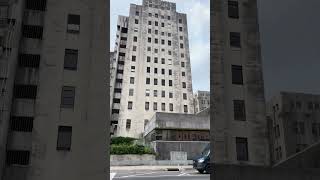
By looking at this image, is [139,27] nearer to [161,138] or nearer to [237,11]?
[161,138]

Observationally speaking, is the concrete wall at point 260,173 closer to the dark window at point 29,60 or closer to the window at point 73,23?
the window at point 73,23

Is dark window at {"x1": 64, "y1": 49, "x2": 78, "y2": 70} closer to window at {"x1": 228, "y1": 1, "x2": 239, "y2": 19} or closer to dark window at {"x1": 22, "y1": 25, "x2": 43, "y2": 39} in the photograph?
dark window at {"x1": 22, "y1": 25, "x2": 43, "y2": 39}

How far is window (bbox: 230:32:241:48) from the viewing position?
3062 cm

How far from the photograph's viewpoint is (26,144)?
25.6 m

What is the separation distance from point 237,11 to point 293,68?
10762 mm

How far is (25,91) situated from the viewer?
88.1 ft

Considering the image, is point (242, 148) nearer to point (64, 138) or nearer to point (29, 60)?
point (64, 138)

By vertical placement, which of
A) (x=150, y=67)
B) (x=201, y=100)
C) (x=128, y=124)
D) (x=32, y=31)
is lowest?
(x=128, y=124)

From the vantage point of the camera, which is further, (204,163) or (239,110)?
(204,163)

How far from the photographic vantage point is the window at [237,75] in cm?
2967

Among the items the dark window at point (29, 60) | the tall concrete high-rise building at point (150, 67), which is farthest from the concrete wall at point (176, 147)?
the tall concrete high-rise building at point (150, 67)

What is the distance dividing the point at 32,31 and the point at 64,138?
8550 mm

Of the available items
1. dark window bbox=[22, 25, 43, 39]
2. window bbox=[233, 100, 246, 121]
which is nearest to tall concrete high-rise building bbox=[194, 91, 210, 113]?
window bbox=[233, 100, 246, 121]

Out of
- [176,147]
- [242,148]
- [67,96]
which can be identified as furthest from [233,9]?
[176,147]
